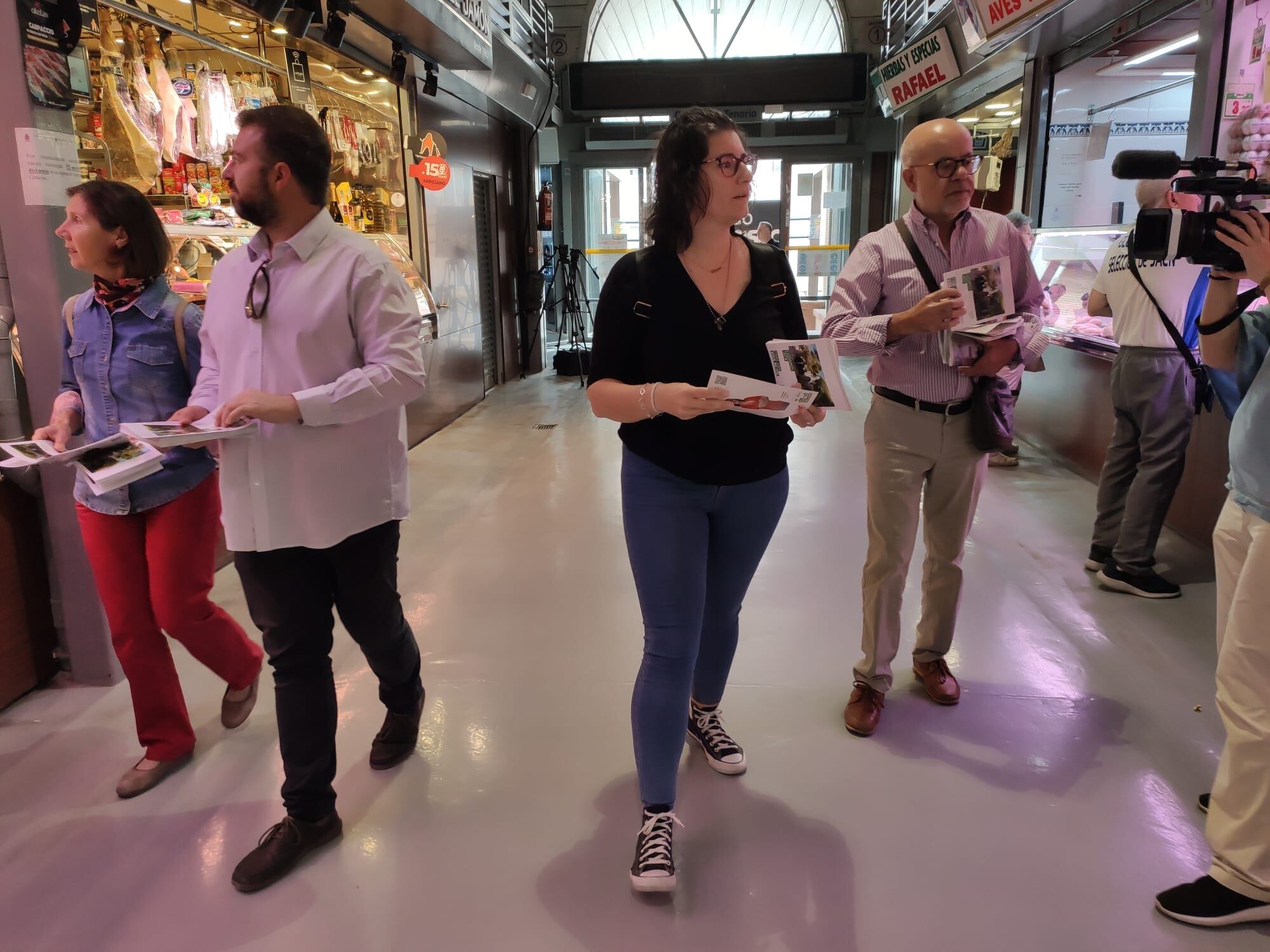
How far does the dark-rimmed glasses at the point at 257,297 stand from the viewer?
1.85m

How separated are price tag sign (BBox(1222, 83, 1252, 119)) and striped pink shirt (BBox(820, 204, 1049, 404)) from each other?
2589mm

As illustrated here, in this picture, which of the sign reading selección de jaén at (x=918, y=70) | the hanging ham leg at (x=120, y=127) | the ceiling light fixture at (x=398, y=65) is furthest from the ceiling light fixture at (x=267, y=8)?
the sign reading selección de jaén at (x=918, y=70)

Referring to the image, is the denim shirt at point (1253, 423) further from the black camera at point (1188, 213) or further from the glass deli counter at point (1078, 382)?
the glass deli counter at point (1078, 382)

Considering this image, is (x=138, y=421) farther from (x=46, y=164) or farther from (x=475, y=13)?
(x=475, y=13)

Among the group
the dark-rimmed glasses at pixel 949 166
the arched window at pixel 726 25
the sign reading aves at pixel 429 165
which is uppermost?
the arched window at pixel 726 25

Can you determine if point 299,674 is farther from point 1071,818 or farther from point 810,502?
point 810,502

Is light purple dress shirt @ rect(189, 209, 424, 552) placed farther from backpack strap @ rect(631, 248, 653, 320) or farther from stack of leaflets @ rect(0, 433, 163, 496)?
backpack strap @ rect(631, 248, 653, 320)

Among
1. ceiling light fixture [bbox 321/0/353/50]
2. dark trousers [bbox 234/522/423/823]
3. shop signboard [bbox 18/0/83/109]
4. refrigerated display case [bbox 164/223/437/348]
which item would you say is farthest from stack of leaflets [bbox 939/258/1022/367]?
ceiling light fixture [bbox 321/0/353/50]

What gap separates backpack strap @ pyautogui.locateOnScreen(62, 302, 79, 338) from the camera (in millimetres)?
2410

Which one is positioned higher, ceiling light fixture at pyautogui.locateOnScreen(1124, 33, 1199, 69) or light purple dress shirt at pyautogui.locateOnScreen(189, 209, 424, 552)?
ceiling light fixture at pyautogui.locateOnScreen(1124, 33, 1199, 69)

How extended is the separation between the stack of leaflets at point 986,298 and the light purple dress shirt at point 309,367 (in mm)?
1395

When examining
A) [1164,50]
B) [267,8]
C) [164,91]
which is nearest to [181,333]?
[164,91]

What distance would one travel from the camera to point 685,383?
5.74ft

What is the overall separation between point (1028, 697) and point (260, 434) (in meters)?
2.43
